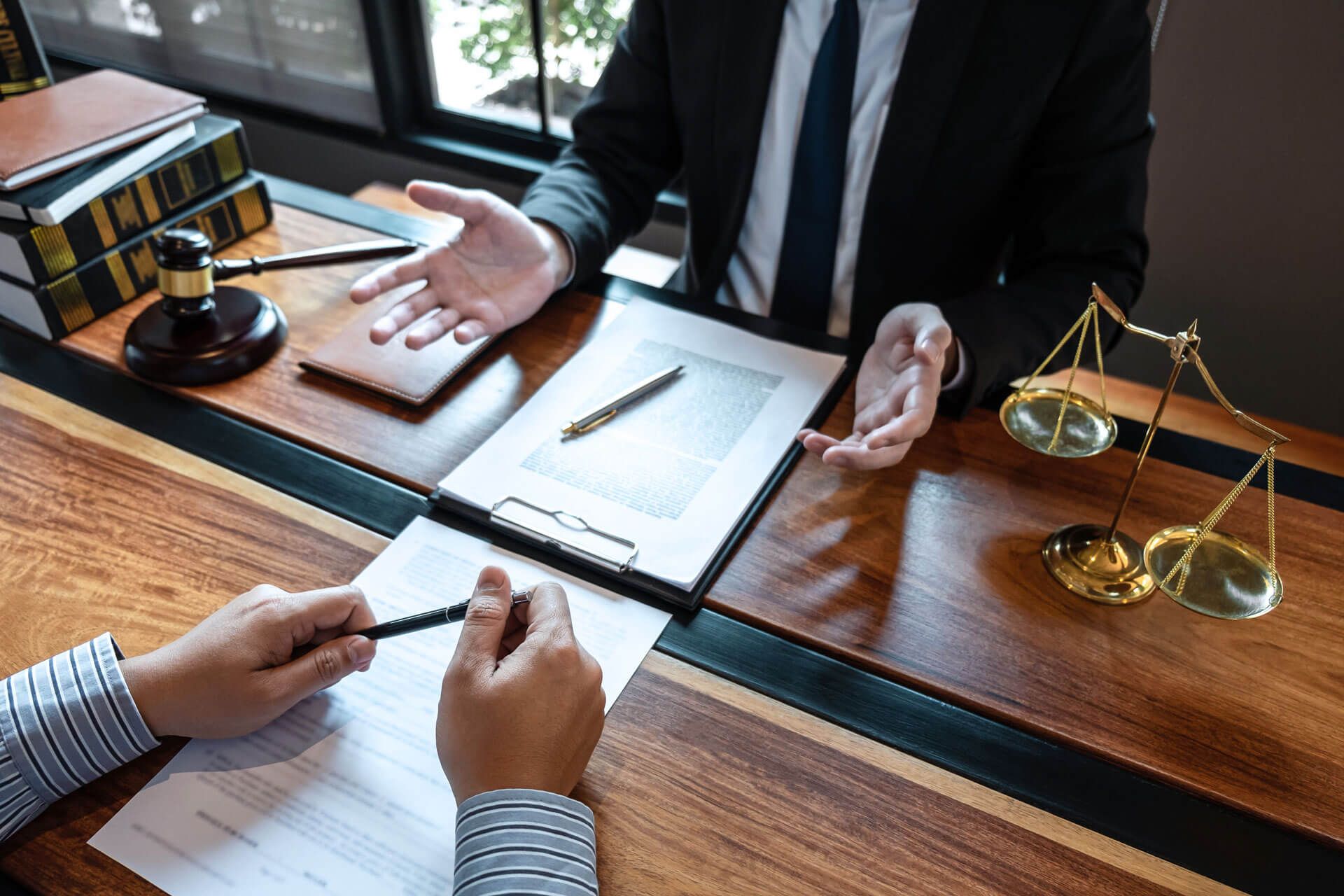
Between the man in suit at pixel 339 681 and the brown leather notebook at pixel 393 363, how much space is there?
34cm

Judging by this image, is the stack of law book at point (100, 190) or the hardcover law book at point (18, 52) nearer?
the stack of law book at point (100, 190)

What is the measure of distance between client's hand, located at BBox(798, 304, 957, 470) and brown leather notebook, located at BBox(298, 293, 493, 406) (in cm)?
42

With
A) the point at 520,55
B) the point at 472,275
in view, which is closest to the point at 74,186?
the point at 472,275

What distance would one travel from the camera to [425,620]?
27.6 inches

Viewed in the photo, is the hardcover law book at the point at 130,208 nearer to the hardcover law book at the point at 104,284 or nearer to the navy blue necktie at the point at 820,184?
the hardcover law book at the point at 104,284

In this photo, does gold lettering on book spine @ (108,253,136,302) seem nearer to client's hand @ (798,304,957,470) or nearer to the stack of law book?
the stack of law book

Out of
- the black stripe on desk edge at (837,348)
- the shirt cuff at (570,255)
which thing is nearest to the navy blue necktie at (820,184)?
the black stripe on desk edge at (837,348)

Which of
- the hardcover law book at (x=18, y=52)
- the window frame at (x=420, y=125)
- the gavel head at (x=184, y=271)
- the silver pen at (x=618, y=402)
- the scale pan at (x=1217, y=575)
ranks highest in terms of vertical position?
the hardcover law book at (x=18, y=52)

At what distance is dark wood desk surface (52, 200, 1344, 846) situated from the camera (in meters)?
0.70

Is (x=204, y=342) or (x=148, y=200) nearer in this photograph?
(x=204, y=342)

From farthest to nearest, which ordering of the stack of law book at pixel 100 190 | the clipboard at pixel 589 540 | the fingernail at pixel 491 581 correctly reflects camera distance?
1. the stack of law book at pixel 100 190
2. the clipboard at pixel 589 540
3. the fingernail at pixel 491 581

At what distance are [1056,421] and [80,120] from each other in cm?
120

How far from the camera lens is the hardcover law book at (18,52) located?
121 cm

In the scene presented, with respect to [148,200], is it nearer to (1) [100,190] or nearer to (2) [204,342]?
(1) [100,190]
